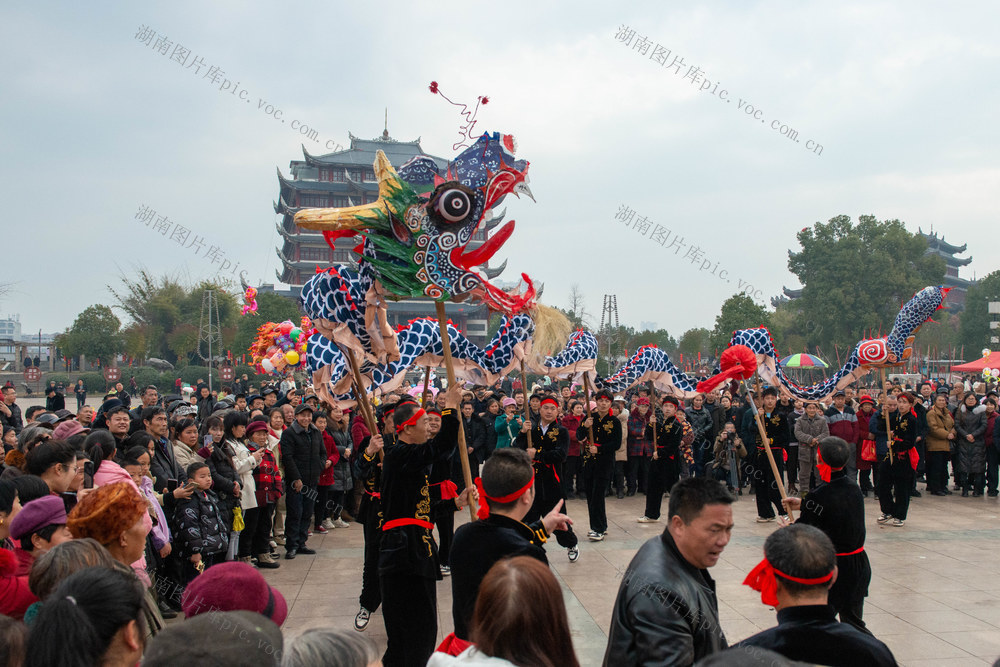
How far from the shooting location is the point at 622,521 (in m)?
8.88

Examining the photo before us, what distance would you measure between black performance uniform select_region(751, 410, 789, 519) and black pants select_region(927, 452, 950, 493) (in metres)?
3.25

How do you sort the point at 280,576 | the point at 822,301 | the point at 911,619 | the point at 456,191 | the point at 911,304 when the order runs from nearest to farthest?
the point at 456,191, the point at 911,619, the point at 280,576, the point at 911,304, the point at 822,301

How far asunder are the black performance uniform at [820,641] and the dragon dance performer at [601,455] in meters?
Answer: 5.28

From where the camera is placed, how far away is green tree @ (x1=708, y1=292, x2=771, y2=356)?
34.6m

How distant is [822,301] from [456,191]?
124ft

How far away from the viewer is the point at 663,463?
8805mm

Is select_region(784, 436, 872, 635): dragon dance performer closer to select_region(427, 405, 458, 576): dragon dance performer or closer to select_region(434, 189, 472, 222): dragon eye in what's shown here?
select_region(427, 405, 458, 576): dragon dance performer

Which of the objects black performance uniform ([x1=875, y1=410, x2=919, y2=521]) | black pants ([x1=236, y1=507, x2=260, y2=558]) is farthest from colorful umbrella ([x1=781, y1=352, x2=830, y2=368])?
black pants ([x1=236, y1=507, x2=260, y2=558])

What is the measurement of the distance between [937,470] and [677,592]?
10.1m

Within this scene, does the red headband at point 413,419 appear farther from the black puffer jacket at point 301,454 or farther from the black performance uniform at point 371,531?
the black puffer jacket at point 301,454

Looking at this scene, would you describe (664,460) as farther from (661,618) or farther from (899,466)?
(661,618)

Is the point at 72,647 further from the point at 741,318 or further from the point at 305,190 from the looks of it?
the point at 305,190

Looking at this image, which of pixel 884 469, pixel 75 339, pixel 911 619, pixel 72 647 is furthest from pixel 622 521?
pixel 75 339

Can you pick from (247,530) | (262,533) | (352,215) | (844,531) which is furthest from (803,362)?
(352,215)
